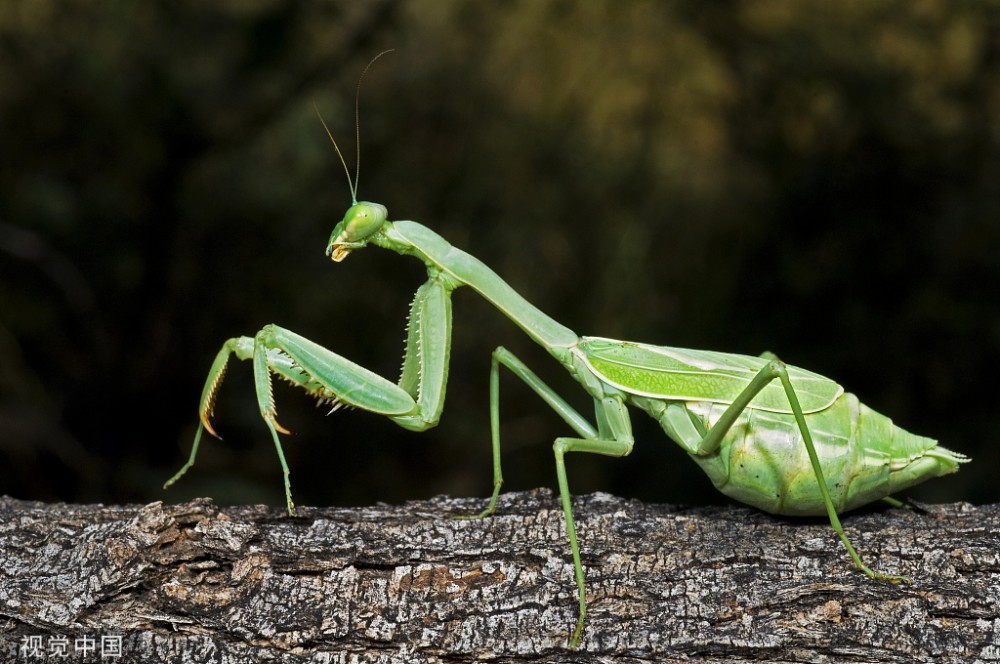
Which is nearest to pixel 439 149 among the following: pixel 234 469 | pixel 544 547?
pixel 234 469

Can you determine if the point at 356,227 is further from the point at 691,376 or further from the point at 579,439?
the point at 691,376

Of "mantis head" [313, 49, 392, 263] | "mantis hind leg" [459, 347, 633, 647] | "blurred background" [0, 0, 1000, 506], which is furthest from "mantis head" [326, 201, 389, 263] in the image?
"blurred background" [0, 0, 1000, 506]

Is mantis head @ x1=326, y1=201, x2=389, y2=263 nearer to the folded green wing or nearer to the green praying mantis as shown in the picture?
the green praying mantis

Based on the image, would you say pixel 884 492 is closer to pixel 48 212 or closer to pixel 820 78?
pixel 820 78

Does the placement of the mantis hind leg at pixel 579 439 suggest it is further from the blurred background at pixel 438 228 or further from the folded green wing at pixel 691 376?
the blurred background at pixel 438 228

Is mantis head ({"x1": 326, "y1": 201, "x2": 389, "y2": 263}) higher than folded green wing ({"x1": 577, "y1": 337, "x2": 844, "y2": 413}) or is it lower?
higher
